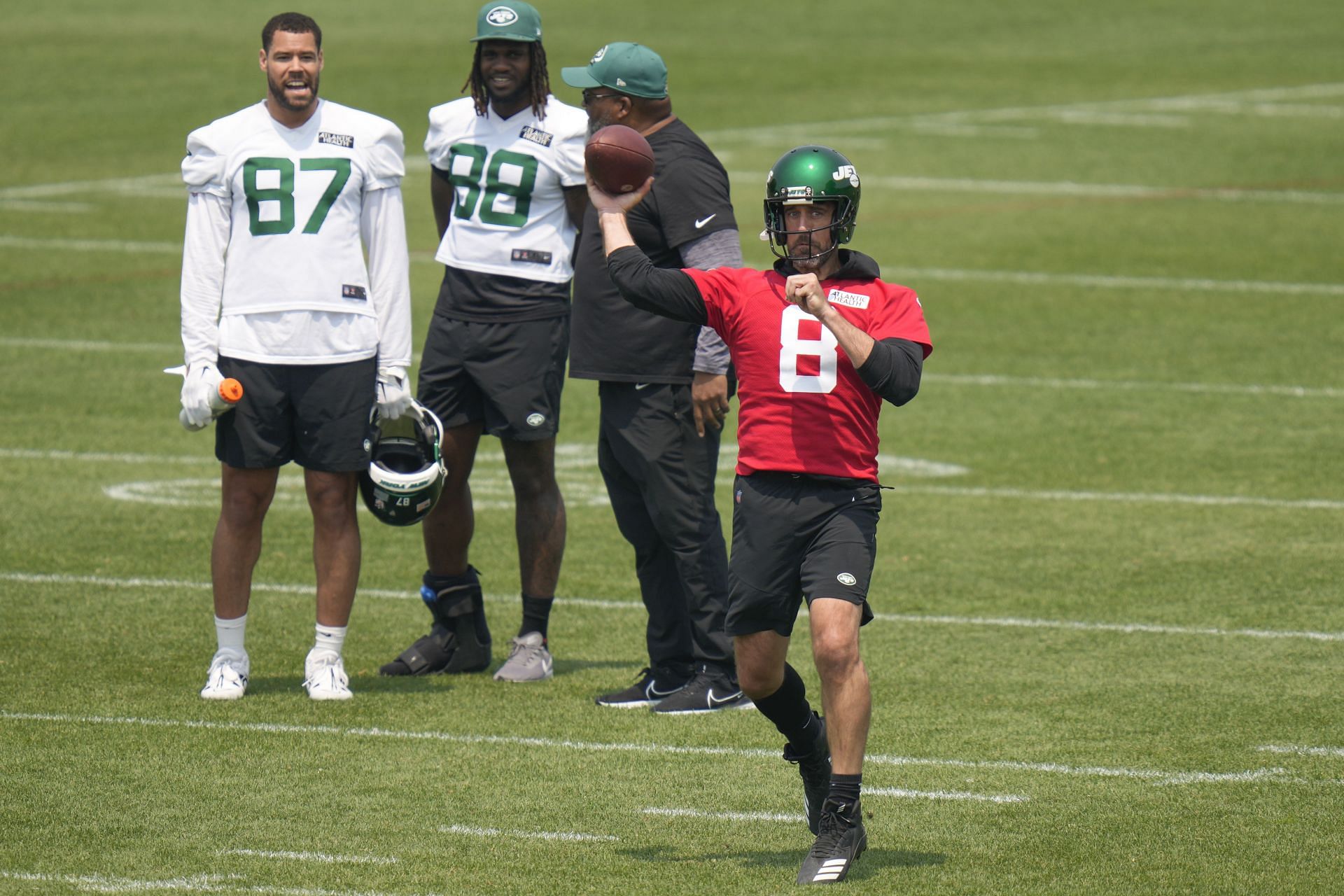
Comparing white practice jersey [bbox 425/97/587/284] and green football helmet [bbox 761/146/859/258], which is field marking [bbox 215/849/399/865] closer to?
green football helmet [bbox 761/146/859/258]

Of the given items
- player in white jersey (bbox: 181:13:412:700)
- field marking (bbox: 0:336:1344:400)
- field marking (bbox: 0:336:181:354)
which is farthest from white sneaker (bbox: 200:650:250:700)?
field marking (bbox: 0:336:181:354)

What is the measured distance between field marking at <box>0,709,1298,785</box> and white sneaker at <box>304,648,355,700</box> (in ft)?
1.09

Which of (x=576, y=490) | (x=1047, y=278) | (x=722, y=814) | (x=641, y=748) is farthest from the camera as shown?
(x=1047, y=278)

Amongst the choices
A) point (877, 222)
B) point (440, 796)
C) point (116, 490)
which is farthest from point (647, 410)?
point (877, 222)

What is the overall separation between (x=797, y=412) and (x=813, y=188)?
599mm

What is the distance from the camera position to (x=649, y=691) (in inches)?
299

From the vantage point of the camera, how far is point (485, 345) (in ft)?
26.0

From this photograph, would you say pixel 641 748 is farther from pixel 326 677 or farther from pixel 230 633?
pixel 230 633

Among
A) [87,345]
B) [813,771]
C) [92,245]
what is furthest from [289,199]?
[92,245]

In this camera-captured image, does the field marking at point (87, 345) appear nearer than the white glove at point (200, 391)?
No

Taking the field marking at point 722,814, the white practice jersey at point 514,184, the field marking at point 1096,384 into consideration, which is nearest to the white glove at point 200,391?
the white practice jersey at point 514,184

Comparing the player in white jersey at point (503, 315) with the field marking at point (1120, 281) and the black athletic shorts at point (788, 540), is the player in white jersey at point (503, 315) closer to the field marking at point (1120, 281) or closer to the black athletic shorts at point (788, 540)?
the black athletic shorts at point (788, 540)

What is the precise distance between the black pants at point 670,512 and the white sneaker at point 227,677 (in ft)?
4.57

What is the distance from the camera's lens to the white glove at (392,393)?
24.6ft
